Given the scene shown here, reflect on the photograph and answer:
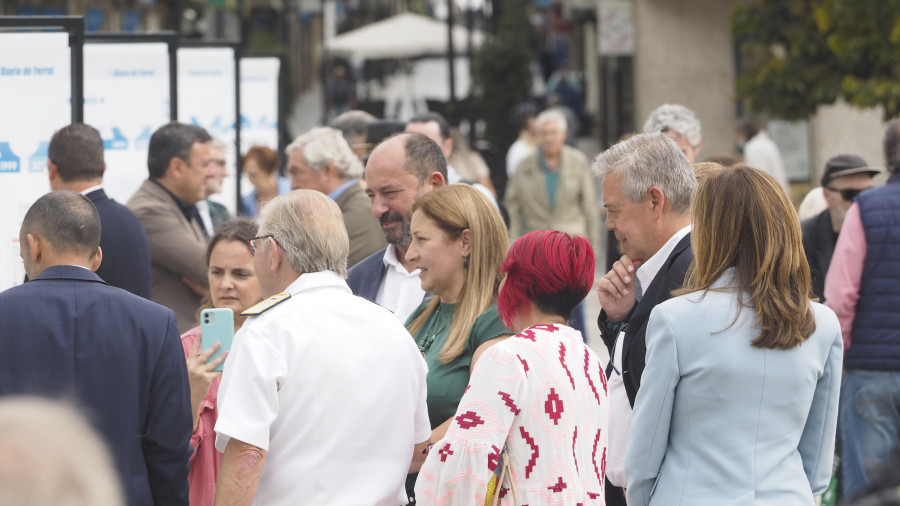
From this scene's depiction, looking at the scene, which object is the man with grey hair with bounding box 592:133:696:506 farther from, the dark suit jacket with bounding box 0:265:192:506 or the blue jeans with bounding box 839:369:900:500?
the blue jeans with bounding box 839:369:900:500

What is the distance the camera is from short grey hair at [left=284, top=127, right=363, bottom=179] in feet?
25.1

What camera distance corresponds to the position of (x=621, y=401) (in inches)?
170

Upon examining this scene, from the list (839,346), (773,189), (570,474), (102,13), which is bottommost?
(570,474)

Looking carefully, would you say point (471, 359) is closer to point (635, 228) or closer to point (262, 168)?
point (635, 228)

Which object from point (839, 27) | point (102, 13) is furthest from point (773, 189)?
point (102, 13)

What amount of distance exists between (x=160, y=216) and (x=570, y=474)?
13.5 feet

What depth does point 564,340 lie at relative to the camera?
12.1 ft

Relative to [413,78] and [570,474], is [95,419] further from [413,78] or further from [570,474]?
[413,78]

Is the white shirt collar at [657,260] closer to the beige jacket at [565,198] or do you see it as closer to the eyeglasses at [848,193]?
the eyeglasses at [848,193]

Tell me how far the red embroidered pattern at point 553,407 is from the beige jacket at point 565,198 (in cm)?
814

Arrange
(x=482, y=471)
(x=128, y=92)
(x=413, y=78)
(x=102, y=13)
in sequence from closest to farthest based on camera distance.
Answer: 1. (x=482, y=471)
2. (x=128, y=92)
3. (x=102, y=13)
4. (x=413, y=78)

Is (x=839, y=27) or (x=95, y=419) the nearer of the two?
(x=95, y=419)

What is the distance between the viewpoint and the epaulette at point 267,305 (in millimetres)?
3693

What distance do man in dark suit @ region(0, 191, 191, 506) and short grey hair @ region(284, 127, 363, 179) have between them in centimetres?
346
